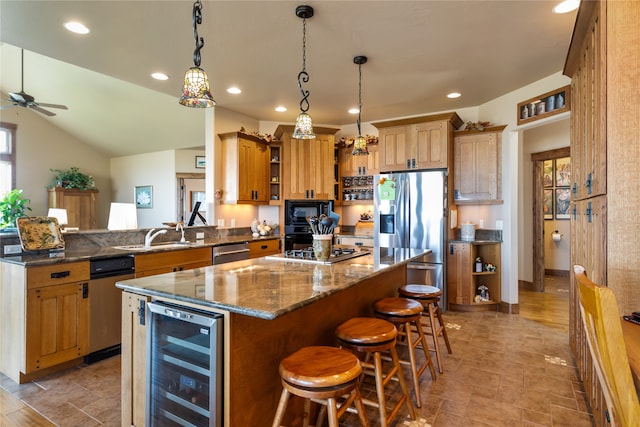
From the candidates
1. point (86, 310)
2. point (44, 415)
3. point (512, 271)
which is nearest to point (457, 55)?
point (512, 271)

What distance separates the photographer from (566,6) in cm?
243

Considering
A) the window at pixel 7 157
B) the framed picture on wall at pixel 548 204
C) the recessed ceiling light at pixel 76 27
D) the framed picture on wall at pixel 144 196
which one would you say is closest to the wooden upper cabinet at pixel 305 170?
the recessed ceiling light at pixel 76 27

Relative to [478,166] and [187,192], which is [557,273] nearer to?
[478,166]

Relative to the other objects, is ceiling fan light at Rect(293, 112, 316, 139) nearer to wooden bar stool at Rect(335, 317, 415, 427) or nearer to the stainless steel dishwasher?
wooden bar stool at Rect(335, 317, 415, 427)

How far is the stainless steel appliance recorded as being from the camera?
283cm

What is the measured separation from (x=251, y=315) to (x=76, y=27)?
2.94 meters

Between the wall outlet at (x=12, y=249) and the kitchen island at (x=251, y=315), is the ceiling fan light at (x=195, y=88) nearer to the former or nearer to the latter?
the kitchen island at (x=251, y=315)

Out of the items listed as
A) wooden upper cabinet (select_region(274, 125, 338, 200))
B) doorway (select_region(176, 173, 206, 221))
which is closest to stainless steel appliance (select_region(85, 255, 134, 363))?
wooden upper cabinet (select_region(274, 125, 338, 200))

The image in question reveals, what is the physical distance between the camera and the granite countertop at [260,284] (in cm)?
134

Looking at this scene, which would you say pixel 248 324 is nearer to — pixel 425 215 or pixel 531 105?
pixel 425 215

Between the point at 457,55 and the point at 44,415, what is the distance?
430 cm

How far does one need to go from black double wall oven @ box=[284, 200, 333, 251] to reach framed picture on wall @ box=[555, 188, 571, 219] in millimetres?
4586

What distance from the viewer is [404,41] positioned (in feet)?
9.57

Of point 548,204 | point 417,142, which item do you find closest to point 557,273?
point 548,204
